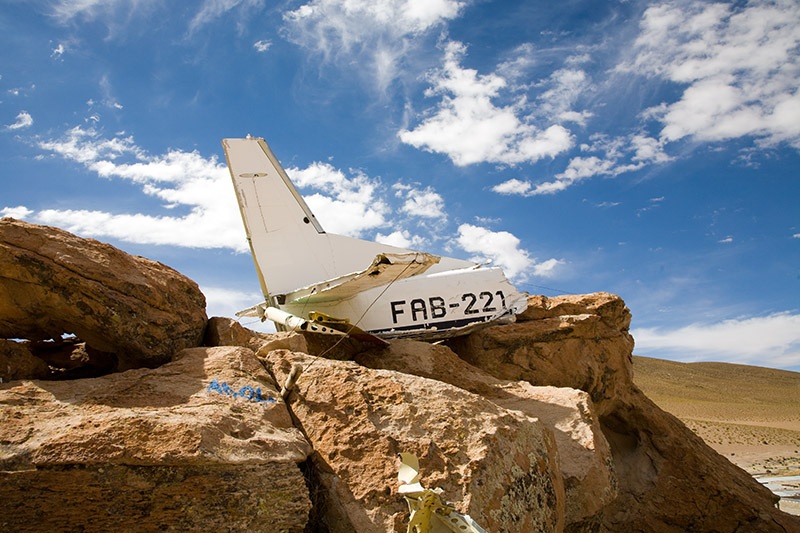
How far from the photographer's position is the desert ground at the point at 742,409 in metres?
30.2

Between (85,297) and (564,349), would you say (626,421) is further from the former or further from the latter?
(85,297)

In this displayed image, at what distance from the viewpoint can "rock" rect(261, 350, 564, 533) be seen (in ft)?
16.1

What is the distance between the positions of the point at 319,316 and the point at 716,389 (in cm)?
7641

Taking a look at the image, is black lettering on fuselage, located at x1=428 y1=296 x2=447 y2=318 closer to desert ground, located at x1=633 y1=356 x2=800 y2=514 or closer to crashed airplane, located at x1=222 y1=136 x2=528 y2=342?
crashed airplane, located at x1=222 y1=136 x2=528 y2=342

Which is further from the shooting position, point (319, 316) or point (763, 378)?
point (763, 378)

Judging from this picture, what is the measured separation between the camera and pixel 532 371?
11.8 m

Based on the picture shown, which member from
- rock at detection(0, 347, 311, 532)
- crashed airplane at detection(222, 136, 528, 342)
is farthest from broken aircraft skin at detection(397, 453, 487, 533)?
crashed airplane at detection(222, 136, 528, 342)

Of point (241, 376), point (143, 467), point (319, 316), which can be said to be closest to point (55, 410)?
point (143, 467)

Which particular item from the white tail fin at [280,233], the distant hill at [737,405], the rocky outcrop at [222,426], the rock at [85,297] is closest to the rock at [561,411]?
the rocky outcrop at [222,426]

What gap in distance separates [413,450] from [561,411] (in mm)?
3508

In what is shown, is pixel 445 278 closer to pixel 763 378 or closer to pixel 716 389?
pixel 716 389

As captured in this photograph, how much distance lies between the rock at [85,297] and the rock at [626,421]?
7091 mm

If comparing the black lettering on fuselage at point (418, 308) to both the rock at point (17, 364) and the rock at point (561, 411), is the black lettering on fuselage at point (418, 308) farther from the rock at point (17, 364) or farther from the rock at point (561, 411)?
the rock at point (17, 364)

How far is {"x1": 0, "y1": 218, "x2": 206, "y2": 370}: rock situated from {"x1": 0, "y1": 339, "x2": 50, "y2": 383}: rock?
1.46 ft
